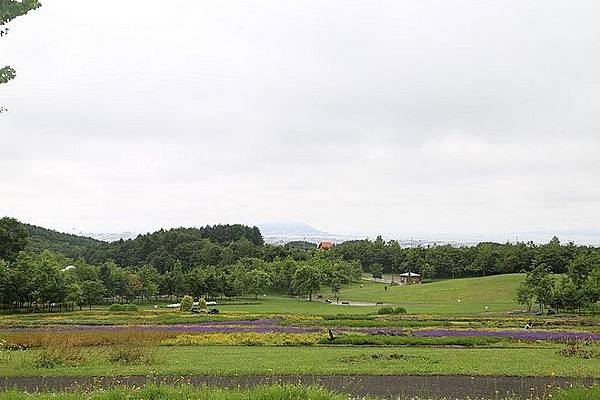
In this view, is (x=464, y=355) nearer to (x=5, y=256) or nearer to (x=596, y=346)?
(x=596, y=346)

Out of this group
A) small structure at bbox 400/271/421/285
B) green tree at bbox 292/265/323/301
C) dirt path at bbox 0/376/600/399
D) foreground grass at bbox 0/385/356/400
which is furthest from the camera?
small structure at bbox 400/271/421/285

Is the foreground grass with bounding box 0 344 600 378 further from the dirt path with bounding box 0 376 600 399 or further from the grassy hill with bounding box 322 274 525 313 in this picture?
the grassy hill with bounding box 322 274 525 313

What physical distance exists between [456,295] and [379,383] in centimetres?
6642

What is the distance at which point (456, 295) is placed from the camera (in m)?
80.5

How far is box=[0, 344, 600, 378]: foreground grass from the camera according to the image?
19328 millimetres

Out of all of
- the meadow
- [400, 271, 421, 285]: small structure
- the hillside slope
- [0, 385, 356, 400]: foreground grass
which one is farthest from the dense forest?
[0, 385, 356, 400]: foreground grass

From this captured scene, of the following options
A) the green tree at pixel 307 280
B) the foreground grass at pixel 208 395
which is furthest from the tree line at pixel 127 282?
the foreground grass at pixel 208 395

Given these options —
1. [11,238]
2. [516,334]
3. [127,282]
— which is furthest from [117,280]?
[516,334]

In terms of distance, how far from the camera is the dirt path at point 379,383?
1616cm

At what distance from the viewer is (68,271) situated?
74125 millimetres

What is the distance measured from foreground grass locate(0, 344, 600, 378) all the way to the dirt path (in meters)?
0.71

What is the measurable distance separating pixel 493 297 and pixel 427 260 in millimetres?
43384

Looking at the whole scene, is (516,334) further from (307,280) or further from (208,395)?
(307,280)

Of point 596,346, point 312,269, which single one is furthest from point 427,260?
point 596,346
